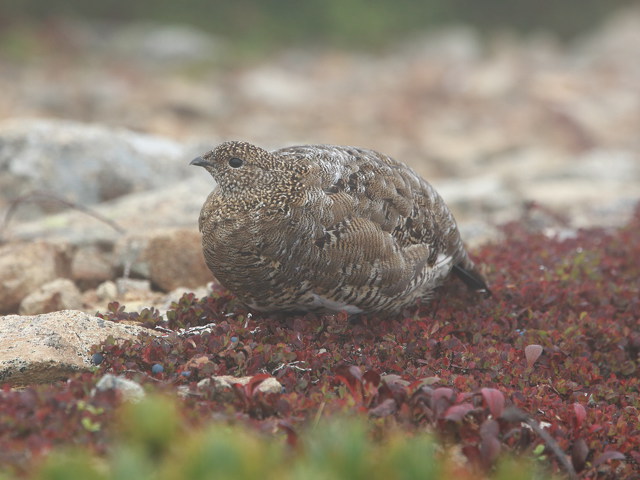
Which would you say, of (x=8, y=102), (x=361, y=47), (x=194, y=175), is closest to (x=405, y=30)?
(x=361, y=47)

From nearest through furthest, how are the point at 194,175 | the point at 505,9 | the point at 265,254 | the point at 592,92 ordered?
the point at 265,254 < the point at 194,175 < the point at 592,92 < the point at 505,9

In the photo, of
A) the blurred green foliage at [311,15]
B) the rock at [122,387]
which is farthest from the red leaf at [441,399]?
the blurred green foliage at [311,15]

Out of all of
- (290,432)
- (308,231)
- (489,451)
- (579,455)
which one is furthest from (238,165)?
(579,455)

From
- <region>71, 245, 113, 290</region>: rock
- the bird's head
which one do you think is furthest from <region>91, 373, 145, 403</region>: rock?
<region>71, 245, 113, 290</region>: rock

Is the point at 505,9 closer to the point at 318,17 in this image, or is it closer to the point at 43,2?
the point at 318,17

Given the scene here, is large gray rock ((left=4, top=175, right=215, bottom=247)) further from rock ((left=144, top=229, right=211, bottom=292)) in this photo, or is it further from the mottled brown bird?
the mottled brown bird

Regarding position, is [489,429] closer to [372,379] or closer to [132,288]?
[372,379]

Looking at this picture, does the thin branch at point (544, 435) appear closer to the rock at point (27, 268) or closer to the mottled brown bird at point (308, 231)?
the mottled brown bird at point (308, 231)
